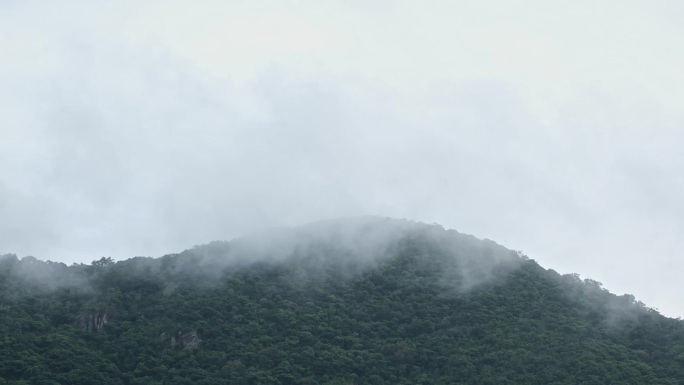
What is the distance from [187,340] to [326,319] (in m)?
10.5

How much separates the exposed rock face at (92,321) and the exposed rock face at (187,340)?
5.47 m

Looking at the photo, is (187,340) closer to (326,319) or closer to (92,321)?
(92,321)

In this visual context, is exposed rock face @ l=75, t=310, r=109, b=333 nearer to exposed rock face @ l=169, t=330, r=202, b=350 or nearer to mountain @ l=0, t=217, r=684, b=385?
mountain @ l=0, t=217, r=684, b=385

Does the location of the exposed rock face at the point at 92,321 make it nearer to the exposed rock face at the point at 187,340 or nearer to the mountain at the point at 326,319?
the mountain at the point at 326,319

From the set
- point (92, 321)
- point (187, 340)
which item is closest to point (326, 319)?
point (187, 340)

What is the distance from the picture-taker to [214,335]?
74438mm

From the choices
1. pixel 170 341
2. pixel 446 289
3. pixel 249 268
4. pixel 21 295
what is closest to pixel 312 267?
pixel 249 268

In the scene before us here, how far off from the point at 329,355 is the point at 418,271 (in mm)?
16254

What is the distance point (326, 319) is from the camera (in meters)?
77.4

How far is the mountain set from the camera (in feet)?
227

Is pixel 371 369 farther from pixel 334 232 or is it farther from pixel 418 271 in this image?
pixel 334 232

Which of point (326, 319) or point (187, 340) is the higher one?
point (326, 319)

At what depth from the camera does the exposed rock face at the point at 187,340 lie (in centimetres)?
7294

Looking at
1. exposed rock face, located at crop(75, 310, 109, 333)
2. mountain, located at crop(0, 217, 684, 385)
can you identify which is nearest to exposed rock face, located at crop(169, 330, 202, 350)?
mountain, located at crop(0, 217, 684, 385)
